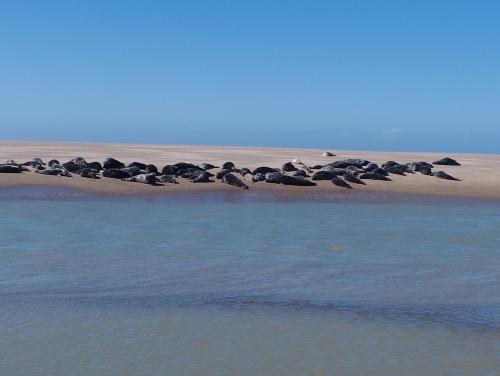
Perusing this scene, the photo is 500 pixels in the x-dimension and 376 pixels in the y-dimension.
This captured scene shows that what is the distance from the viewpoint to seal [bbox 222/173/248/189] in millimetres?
23569

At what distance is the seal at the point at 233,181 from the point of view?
77.3ft

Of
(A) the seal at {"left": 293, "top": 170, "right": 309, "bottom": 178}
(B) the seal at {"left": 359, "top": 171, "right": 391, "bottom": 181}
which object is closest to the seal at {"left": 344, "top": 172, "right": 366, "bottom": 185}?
(B) the seal at {"left": 359, "top": 171, "right": 391, "bottom": 181}

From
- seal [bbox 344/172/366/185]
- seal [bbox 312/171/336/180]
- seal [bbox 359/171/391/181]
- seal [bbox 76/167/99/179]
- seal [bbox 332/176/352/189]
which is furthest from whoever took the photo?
seal [bbox 359/171/391/181]

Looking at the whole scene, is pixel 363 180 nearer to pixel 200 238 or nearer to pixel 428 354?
pixel 200 238

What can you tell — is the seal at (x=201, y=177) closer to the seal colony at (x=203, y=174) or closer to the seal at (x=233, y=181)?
the seal colony at (x=203, y=174)

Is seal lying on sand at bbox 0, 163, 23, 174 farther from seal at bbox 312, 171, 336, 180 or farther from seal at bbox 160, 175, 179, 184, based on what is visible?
seal at bbox 312, 171, 336, 180

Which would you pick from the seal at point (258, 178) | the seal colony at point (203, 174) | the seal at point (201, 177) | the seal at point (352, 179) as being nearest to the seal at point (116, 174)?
the seal colony at point (203, 174)

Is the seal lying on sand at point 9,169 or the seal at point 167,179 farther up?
the seal lying on sand at point 9,169

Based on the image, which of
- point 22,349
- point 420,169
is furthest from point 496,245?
point 420,169

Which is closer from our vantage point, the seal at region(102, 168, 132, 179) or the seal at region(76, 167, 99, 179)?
the seal at region(76, 167, 99, 179)

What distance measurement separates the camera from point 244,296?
1004 centimetres

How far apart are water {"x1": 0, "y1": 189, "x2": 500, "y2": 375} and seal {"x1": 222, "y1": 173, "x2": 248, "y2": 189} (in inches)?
247

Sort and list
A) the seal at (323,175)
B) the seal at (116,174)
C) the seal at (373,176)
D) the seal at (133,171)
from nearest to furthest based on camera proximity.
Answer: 1. the seal at (116,174)
2. the seal at (133,171)
3. the seal at (323,175)
4. the seal at (373,176)

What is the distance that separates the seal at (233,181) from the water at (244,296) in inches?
247
